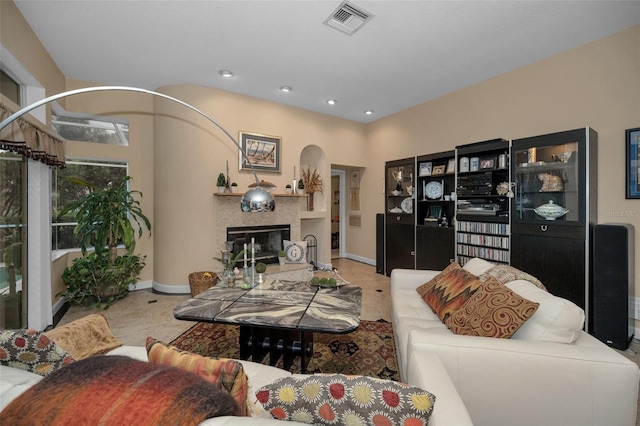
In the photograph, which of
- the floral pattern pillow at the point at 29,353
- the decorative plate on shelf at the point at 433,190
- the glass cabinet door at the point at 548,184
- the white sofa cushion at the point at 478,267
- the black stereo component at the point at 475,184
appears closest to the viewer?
the floral pattern pillow at the point at 29,353

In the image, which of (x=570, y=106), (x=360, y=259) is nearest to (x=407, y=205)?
(x=360, y=259)

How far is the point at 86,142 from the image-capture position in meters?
3.92

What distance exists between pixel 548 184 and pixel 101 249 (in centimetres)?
528

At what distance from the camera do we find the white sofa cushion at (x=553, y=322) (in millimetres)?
1433

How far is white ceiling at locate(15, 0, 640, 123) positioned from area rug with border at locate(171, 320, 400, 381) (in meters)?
2.81

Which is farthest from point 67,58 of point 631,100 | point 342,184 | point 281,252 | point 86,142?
point 631,100

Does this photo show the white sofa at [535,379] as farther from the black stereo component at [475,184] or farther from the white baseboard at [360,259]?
the white baseboard at [360,259]

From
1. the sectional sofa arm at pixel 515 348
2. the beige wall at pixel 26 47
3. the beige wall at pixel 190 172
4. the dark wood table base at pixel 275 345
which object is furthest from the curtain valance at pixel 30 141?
the sectional sofa arm at pixel 515 348

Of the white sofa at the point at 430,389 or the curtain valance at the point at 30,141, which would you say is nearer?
the white sofa at the point at 430,389

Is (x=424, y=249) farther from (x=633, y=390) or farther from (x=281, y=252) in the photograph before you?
(x=633, y=390)

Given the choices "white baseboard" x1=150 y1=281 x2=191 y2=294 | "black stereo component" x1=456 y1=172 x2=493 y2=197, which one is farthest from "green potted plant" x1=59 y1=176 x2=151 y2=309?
"black stereo component" x1=456 y1=172 x2=493 y2=197

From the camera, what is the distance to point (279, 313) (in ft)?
6.21

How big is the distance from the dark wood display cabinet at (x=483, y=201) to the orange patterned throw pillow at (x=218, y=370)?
3.41m

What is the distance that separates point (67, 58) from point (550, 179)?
5537 millimetres
